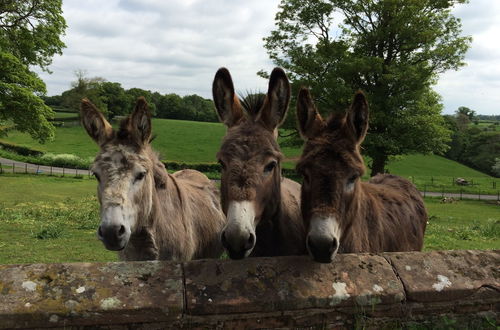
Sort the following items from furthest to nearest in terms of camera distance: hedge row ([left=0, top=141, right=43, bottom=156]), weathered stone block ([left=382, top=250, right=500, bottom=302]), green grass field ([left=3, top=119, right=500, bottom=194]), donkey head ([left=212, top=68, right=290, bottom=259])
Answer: hedge row ([left=0, top=141, right=43, bottom=156]) < green grass field ([left=3, top=119, right=500, bottom=194]) < donkey head ([left=212, top=68, right=290, bottom=259]) < weathered stone block ([left=382, top=250, right=500, bottom=302])

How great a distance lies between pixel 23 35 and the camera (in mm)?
25938

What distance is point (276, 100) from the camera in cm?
390

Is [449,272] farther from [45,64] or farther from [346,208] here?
[45,64]

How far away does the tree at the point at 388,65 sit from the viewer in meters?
23.8

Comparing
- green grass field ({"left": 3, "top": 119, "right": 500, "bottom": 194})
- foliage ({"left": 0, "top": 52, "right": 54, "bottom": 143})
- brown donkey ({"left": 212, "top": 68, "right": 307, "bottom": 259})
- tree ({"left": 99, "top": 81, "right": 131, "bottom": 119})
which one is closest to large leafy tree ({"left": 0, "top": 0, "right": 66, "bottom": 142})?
foliage ({"left": 0, "top": 52, "right": 54, "bottom": 143})

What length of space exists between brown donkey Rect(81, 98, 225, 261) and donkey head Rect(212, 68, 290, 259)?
966 millimetres

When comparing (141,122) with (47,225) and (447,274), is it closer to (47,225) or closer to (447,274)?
(447,274)

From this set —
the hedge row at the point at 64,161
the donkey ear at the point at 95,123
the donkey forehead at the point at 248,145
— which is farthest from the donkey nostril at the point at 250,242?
the hedge row at the point at 64,161

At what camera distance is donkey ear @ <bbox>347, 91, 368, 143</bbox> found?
3633 mm

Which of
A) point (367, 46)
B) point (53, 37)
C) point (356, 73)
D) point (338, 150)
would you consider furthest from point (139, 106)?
point (53, 37)

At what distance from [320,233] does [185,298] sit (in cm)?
112

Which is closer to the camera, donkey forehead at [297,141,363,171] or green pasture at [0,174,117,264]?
donkey forehead at [297,141,363,171]

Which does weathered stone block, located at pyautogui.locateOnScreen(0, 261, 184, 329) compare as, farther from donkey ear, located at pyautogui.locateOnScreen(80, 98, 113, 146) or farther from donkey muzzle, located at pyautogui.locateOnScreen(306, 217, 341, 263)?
donkey ear, located at pyautogui.locateOnScreen(80, 98, 113, 146)

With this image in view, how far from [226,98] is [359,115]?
4.58ft
